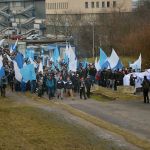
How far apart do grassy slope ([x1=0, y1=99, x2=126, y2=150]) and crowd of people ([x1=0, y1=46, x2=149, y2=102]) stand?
690 cm

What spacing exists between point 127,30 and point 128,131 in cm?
6272

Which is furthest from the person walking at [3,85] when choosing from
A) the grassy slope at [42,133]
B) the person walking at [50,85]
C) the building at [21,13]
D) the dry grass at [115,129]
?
Result: the building at [21,13]

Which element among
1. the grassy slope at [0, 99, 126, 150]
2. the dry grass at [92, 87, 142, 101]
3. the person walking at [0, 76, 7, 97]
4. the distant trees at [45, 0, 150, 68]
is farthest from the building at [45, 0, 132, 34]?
the grassy slope at [0, 99, 126, 150]

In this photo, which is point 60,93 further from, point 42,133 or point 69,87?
point 42,133

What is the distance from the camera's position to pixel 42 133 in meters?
20.7

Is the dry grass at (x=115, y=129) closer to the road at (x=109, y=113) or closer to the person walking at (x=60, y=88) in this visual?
the road at (x=109, y=113)

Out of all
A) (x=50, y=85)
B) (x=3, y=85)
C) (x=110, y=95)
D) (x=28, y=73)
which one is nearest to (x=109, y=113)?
(x=110, y=95)

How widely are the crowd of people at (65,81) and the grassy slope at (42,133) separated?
6.90m

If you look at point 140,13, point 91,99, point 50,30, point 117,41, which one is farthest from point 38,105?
point 50,30

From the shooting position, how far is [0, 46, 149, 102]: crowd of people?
3338 cm

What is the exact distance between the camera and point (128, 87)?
35.5 meters

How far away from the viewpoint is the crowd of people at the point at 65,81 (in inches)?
1314

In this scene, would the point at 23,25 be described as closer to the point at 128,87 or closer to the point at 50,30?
the point at 50,30

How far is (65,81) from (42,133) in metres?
13.8
